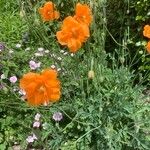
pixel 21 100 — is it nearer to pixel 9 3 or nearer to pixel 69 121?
pixel 69 121

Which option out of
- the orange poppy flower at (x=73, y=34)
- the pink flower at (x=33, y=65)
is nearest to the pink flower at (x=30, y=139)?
the pink flower at (x=33, y=65)

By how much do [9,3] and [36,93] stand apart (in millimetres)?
3056

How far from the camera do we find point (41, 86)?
2.46 m

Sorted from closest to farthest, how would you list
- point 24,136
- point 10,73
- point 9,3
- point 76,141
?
point 76,141
point 24,136
point 10,73
point 9,3

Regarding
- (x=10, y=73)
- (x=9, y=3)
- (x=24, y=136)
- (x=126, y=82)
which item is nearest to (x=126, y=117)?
(x=126, y=82)

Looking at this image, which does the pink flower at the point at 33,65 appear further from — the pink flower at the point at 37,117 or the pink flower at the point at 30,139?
the pink flower at the point at 30,139

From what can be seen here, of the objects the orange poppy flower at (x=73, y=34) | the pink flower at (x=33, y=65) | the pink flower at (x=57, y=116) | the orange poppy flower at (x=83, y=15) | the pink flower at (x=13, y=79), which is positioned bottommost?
the orange poppy flower at (x=73, y=34)

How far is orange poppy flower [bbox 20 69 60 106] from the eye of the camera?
2443mm

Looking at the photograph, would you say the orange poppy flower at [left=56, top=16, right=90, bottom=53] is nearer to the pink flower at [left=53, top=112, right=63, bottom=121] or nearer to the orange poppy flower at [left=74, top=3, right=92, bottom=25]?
the orange poppy flower at [left=74, top=3, right=92, bottom=25]

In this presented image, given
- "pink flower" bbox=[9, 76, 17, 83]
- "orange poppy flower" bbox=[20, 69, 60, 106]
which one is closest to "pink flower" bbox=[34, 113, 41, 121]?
"pink flower" bbox=[9, 76, 17, 83]

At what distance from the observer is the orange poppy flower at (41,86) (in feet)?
8.02

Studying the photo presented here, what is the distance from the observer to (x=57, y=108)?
3633 millimetres

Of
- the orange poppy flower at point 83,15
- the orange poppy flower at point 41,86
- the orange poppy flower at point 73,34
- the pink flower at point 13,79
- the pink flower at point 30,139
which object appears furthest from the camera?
the pink flower at point 13,79

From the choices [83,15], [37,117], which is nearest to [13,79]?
[37,117]
